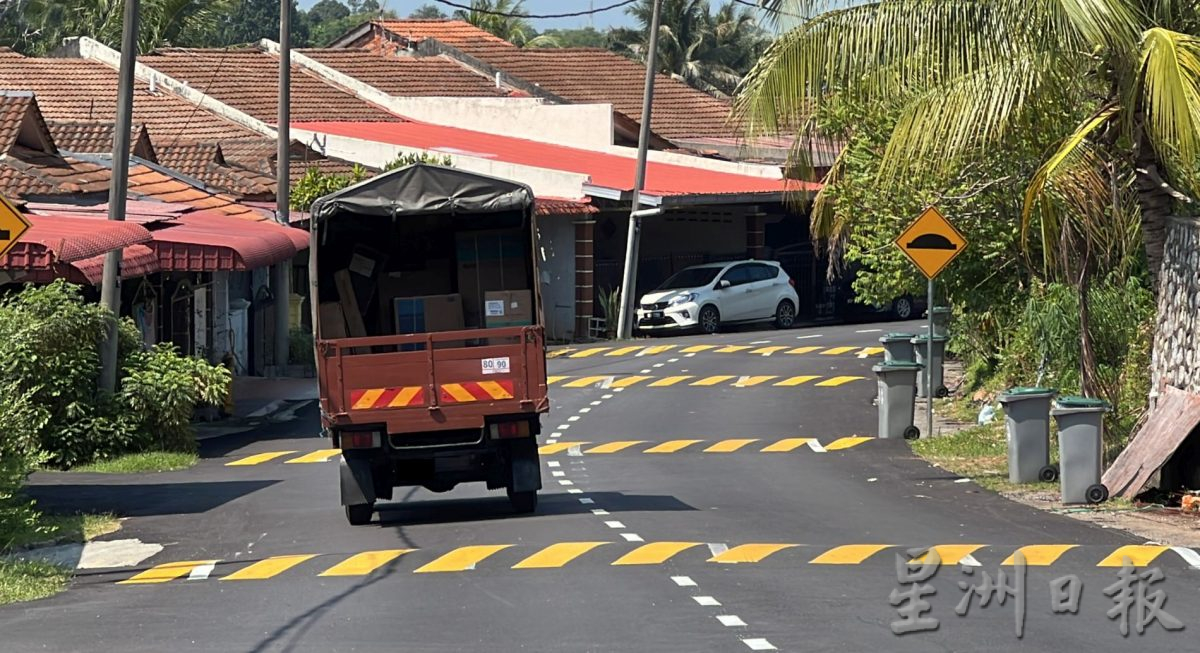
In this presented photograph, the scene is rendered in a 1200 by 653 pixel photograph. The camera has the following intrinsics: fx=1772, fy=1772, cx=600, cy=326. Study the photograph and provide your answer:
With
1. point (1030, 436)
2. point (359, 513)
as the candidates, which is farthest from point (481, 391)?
point (1030, 436)

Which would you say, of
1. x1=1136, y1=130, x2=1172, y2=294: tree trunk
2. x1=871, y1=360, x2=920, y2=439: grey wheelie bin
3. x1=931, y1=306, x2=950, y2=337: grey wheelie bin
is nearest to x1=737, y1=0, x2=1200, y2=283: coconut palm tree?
x1=1136, y1=130, x2=1172, y2=294: tree trunk

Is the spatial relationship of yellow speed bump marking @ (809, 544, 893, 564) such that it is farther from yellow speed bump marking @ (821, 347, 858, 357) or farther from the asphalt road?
yellow speed bump marking @ (821, 347, 858, 357)

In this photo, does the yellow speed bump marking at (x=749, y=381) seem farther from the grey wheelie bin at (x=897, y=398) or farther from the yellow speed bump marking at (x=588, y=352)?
the grey wheelie bin at (x=897, y=398)

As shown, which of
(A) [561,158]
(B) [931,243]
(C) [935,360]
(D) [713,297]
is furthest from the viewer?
(A) [561,158]

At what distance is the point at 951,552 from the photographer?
13703mm

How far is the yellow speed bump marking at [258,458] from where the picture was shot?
74.8ft

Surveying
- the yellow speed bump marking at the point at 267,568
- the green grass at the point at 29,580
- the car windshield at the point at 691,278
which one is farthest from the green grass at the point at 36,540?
the car windshield at the point at 691,278

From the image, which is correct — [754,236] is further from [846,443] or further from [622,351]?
[846,443]

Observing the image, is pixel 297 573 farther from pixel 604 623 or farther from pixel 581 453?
pixel 581 453

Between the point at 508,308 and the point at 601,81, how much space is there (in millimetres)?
45175

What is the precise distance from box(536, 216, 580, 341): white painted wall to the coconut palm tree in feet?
73.4

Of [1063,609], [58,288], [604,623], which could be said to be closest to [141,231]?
[58,288]

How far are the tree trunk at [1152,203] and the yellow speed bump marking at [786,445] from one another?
19.8 ft

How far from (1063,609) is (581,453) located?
1215cm
